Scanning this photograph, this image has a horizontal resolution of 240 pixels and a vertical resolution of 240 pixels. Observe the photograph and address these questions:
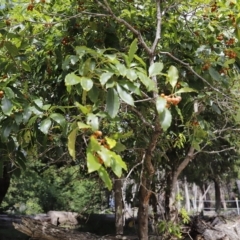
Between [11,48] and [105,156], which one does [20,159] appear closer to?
[11,48]

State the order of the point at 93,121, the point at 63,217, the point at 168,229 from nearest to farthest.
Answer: the point at 93,121, the point at 168,229, the point at 63,217

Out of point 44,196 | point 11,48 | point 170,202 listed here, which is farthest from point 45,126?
point 44,196

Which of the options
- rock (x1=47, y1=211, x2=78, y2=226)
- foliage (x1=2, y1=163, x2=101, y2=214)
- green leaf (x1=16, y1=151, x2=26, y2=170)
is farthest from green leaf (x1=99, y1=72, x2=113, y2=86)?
foliage (x1=2, y1=163, x2=101, y2=214)

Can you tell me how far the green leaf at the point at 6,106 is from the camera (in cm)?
175

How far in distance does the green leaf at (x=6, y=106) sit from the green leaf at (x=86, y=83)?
48 centimetres

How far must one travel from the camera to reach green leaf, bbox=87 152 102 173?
45.2 inches

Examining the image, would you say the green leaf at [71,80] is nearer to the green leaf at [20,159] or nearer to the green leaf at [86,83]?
the green leaf at [86,83]

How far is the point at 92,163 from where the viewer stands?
1163mm

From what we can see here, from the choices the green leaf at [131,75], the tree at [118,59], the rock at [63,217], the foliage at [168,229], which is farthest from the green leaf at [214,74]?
the rock at [63,217]

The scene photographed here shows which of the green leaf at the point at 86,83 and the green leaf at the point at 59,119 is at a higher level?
the green leaf at the point at 86,83

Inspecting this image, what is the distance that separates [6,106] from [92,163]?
0.81 metres

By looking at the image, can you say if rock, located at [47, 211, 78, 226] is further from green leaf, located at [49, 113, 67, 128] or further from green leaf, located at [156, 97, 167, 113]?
green leaf, located at [156, 97, 167, 113]

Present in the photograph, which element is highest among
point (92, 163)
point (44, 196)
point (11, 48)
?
point (11, 48)

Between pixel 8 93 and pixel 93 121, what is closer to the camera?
pixel 93 121
